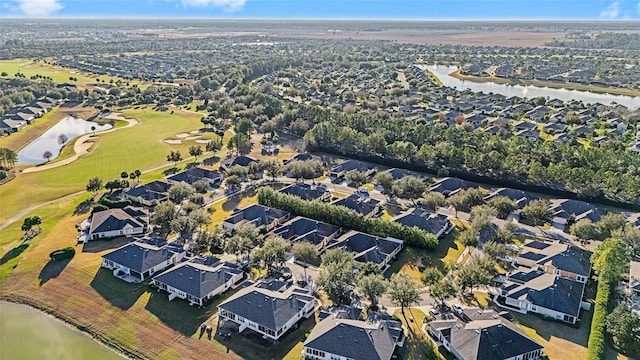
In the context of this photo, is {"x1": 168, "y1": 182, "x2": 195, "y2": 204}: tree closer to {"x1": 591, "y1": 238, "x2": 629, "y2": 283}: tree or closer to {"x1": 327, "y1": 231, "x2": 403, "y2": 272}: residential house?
{"x1": 327, "y1": 231, "x2": 403, "y2": 272}: residential house

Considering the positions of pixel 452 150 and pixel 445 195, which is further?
pixel 452 150

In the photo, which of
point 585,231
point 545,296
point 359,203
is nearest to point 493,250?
point 545,296

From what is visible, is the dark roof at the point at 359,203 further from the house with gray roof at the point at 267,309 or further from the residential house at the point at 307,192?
the house with gray roof at the point at 267,309

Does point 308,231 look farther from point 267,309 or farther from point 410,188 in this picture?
point 410,188

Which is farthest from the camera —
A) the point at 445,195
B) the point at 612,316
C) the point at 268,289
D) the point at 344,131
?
the point at 344,131

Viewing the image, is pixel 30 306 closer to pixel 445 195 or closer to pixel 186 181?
pixel 186 181

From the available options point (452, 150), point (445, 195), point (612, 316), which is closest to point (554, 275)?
point (612, 316)
